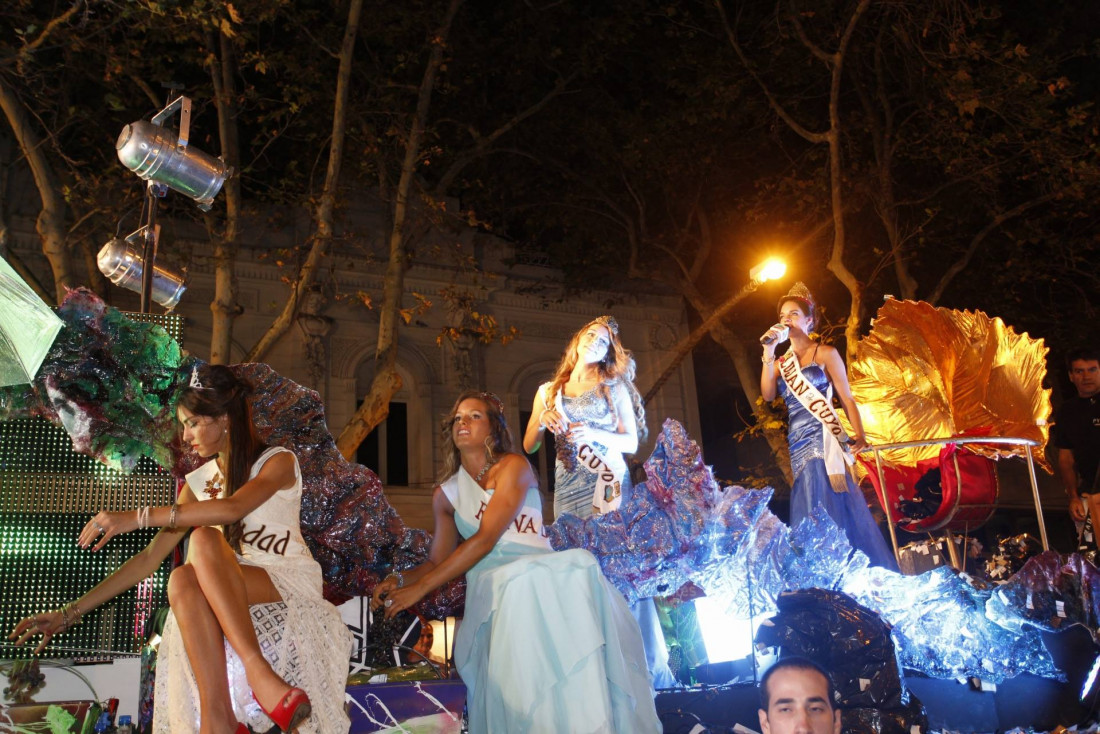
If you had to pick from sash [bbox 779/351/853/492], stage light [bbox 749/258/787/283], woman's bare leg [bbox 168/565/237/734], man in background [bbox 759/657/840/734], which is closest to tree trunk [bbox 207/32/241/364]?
stage light [bbox 749/258/787/283]

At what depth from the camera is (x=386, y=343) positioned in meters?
9.52

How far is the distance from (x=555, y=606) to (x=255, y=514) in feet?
3.55

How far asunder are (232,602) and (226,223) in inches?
268

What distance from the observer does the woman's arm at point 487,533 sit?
357 cm

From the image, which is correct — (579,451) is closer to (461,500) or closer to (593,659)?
(461,500)

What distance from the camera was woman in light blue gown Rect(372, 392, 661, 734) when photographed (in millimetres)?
3352

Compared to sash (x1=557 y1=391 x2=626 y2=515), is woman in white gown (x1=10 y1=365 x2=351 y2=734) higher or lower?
lower

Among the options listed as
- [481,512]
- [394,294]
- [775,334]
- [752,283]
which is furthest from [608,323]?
[394,294]

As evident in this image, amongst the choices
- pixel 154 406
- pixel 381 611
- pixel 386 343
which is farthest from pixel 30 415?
pixel 386 343

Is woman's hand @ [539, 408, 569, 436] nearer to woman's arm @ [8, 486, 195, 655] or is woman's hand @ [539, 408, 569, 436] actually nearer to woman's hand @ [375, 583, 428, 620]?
woman's hand @ [375, 583, 428, 620]

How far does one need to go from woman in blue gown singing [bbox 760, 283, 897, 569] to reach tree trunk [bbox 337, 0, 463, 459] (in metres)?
4.30

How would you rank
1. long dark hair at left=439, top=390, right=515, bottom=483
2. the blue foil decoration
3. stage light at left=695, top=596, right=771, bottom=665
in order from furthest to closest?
stage light at left=695, top=596, right=771, bottom=665 < the blue foil decoration < long dark hair at left=439, top=390, right=515, bottom=483

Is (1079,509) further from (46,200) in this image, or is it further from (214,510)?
(46,200)

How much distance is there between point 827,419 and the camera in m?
5.63
